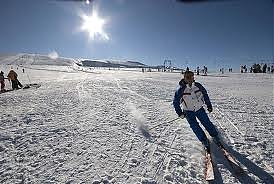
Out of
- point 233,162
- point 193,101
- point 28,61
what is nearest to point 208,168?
point 233,162

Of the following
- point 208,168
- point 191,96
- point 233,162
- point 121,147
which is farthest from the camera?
point 121,147

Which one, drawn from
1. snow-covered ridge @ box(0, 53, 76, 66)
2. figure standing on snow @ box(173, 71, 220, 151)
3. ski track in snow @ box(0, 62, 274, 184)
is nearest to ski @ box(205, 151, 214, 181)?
ski track in snow @ box(0, 62, 274, 184)

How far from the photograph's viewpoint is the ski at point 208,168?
4.66 meters

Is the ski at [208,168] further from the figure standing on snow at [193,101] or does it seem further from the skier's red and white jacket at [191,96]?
the skier's red and white jacket at [191,96]

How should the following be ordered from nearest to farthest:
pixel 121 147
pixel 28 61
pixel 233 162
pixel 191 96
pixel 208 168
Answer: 1. pixel 208 168
2. pixel 233 162
3. pixel 191 96
4. pixel 121 147
5. pixel 28 61

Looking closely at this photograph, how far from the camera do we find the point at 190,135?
23.9 ft

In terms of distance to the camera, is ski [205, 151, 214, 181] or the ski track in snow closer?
ski [205, 151, 214, 181]

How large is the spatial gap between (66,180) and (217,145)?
3.46 m

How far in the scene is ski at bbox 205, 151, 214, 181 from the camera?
15.3ft

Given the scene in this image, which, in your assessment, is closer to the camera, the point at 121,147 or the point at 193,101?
the point at 193,101

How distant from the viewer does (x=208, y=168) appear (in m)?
4.98

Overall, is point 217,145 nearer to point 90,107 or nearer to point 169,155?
point 169,155

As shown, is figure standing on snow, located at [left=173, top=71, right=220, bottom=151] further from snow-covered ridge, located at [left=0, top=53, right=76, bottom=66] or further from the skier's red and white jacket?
snow-covered ridge, located at [left=0, top=53, right=76, bottom=66]

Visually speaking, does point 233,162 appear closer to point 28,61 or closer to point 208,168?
point 208,168
